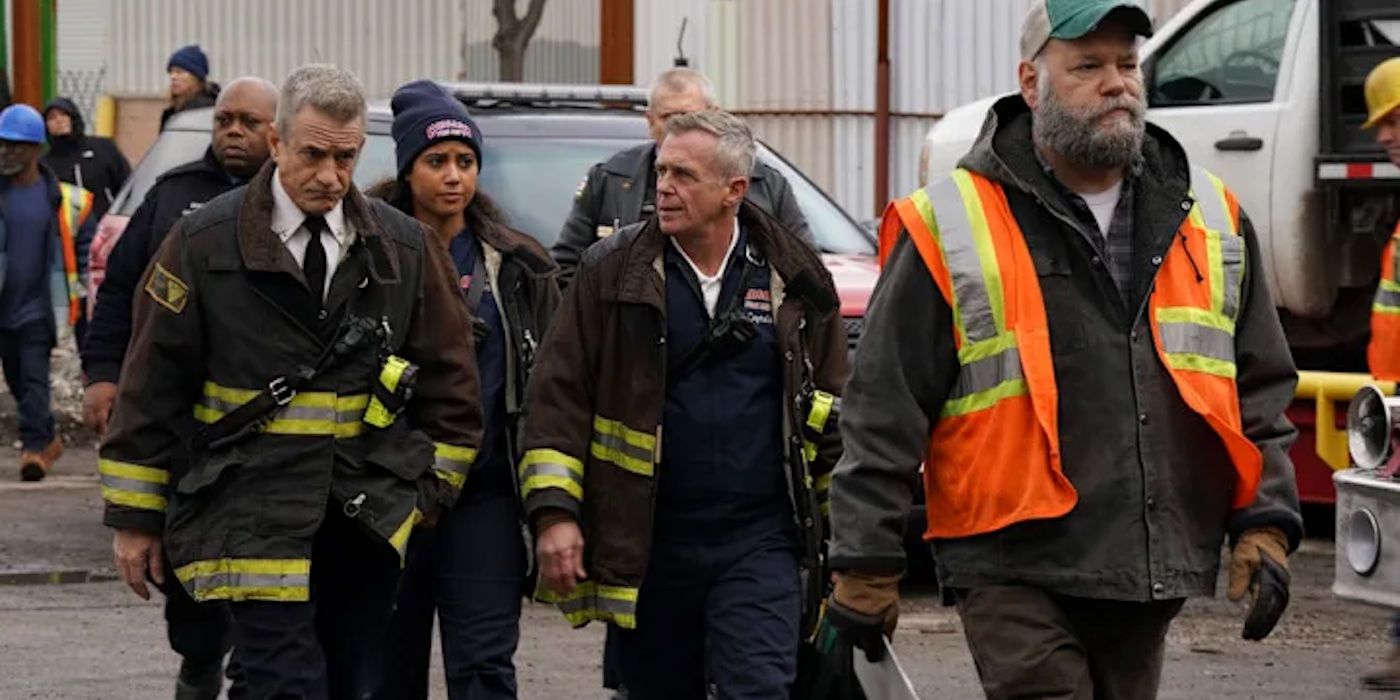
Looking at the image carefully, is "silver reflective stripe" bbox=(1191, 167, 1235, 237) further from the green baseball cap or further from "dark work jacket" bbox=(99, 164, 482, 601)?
"dark work jacket" bbox=(99, 164, 482, 601)

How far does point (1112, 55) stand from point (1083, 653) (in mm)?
1058

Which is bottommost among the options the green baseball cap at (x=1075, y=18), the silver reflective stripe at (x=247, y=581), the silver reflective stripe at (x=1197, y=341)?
the silver reflective stripe at (x=247, y=581)

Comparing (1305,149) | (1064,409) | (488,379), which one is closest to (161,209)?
(488,379)

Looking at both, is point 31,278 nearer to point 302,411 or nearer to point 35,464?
point 35,464

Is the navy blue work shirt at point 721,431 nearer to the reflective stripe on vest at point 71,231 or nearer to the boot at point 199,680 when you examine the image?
the boot at point 199,680

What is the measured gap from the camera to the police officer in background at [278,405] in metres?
6.20

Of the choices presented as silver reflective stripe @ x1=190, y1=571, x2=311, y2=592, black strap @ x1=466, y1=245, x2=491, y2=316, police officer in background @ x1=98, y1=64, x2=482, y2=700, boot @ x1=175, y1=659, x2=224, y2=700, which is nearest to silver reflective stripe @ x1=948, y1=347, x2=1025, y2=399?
police officer in background @ x1=98, y1=64, x2=482, y2=700

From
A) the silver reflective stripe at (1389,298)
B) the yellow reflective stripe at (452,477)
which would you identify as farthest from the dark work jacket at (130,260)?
the silver reflective stripe at (1389,298)

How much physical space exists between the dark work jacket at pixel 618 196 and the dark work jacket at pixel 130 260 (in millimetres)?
1036

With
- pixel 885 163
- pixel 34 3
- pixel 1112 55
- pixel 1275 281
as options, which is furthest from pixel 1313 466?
pixel 34 3

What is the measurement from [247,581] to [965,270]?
179 centimetres

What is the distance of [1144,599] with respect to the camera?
17.0 feet

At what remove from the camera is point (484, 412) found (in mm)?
7156

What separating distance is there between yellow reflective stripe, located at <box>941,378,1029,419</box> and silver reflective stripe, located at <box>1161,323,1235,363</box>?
28 cm
